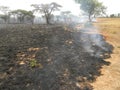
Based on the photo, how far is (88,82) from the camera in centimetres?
951

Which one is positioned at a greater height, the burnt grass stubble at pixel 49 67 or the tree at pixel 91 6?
the tree at pixel 91 6

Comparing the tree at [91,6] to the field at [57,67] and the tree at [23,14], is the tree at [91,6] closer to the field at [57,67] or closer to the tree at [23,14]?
the tree at [23,14]

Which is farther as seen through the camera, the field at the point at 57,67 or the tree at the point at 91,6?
the tree at the point at 91,6

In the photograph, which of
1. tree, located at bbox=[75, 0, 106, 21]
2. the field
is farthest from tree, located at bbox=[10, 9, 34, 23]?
the field

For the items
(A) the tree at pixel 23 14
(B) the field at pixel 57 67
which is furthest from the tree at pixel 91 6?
(B) the field at pixel 57 67

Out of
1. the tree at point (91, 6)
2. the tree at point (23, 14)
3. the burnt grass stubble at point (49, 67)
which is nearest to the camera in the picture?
the burnt grass stubble at point (49, 67)

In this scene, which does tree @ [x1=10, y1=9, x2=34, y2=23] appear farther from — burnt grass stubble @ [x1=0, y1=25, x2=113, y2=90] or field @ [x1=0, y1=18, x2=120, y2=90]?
burnt grass stubble @ [x1=0, y1=25, x2=113, y2=90]

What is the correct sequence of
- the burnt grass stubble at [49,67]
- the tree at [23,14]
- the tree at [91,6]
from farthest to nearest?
the tree at [23,14], the tree at [91,6], the burnt grass stubble at [49,67]

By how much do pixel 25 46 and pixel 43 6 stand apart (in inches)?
1622

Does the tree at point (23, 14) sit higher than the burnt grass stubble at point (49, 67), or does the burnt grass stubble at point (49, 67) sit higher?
the tree at point (23, 14)

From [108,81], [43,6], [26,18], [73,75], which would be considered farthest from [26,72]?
[26,18]

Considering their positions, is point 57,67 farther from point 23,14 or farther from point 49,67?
point 23,14

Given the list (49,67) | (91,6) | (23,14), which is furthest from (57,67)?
(23,14)

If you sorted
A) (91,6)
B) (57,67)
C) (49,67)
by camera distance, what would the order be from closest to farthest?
(49,67) < (57,67) < (91,6)
